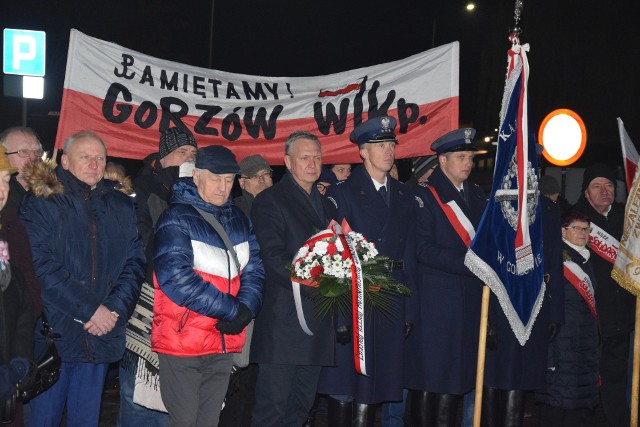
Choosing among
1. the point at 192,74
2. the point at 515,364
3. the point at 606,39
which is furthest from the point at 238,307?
the point at 606,39

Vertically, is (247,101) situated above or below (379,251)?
above

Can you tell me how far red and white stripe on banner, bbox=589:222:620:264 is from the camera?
7.72 meters

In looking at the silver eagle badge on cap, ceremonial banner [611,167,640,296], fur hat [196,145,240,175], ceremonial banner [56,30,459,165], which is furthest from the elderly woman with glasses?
fur hat [196,145,240,175]

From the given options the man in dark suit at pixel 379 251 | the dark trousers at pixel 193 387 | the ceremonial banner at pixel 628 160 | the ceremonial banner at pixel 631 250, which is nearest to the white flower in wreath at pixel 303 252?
the man in dark suit at pixel 379 251

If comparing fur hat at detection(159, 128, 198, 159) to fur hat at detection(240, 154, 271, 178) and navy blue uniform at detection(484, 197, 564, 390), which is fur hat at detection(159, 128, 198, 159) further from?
navy blue uniform at detection(484, 197, 564, 390)

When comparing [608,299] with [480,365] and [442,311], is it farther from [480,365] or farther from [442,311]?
[480,365]

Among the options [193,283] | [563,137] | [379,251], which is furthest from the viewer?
[563,137]

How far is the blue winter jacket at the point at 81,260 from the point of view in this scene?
510cm

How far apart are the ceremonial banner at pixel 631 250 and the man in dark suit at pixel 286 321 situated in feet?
9.54

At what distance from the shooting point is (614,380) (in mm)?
7641

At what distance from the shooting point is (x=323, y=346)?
5.76 metres

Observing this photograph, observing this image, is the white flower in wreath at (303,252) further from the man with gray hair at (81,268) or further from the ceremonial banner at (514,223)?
the ceremonial banner at (514,223)

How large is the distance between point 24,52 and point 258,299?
6.65m

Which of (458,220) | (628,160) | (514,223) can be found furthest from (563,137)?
(514,223)
